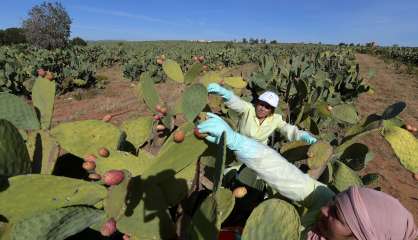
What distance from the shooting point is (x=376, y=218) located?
4.52ft

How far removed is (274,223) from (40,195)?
2.49 feet

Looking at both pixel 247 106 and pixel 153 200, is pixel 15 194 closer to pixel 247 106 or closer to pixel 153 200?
pixel 153 200

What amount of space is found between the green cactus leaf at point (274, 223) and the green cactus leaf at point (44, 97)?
967 millimetres

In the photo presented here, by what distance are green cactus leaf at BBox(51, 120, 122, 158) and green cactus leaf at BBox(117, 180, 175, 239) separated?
1.00ft

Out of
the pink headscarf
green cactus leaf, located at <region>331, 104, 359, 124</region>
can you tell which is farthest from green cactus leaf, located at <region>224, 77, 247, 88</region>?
the pink headscarf

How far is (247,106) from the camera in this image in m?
3.66

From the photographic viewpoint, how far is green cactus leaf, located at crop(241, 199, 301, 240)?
133cm

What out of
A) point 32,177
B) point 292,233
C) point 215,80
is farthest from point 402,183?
point 32,177

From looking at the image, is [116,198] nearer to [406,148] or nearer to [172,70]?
[406,148]

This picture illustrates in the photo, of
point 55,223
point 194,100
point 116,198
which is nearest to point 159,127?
point 194,100

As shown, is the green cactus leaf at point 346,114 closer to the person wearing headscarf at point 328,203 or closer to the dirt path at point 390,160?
the person wearing headscarf at point 328,203

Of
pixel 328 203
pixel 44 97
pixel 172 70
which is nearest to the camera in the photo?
pixel 328 203

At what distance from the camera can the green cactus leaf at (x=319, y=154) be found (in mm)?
1919

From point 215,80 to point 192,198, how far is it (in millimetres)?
1540
